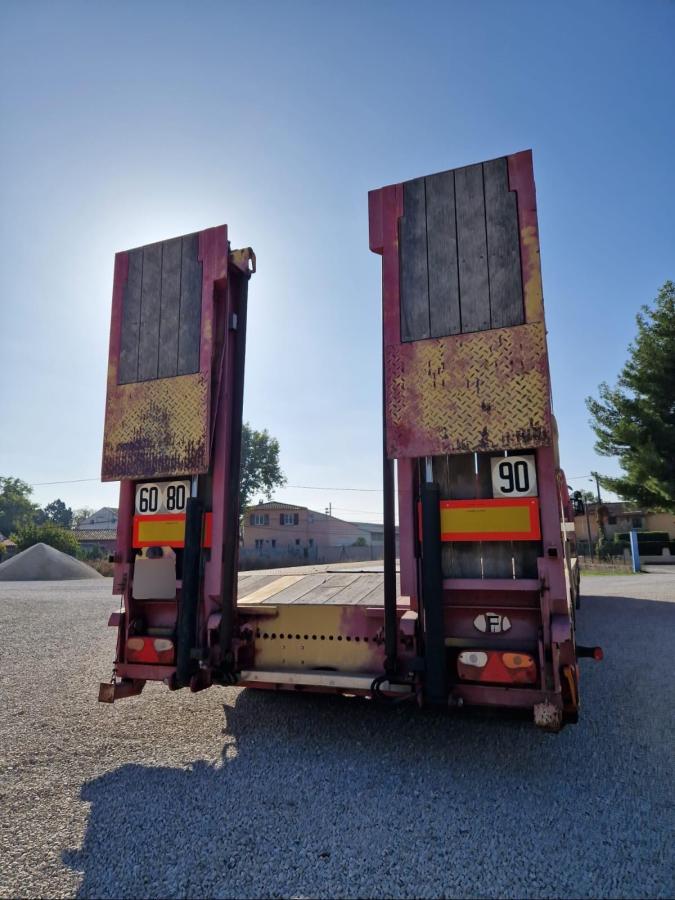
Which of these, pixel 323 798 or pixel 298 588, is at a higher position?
pixel 298 588

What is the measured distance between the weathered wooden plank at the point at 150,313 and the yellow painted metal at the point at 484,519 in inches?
104

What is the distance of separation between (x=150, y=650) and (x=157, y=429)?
5.47 feet

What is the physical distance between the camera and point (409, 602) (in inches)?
143

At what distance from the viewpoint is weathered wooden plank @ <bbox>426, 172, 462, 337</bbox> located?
3.78m

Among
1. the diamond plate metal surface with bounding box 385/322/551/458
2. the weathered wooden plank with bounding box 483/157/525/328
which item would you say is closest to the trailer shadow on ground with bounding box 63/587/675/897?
the diamond plate metal surface with bounding box 385/322/551/458

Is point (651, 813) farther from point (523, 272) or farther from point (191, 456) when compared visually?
point (191, 456)

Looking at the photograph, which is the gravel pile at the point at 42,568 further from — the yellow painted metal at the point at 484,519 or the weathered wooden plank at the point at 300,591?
→ the yellow painted metal at the point at 484,519

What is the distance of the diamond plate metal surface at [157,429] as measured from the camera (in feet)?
13.6

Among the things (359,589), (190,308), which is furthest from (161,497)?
(359,589)

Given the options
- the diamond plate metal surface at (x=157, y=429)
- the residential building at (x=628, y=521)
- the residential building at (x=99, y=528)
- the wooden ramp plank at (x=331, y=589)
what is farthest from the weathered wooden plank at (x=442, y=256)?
the residential building at (x=99, y=528)

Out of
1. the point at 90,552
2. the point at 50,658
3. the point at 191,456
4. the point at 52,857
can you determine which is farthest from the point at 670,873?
the point at 90,552

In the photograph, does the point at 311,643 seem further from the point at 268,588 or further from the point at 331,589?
the point at 268,588

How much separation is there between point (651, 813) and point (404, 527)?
2.02 m

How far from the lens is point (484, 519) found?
135 inches
